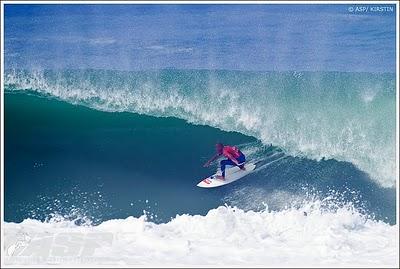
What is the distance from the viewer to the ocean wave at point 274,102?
21.6ft

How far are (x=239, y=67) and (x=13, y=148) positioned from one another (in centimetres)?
245

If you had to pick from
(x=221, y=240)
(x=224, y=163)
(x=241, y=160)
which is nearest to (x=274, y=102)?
(x=241, y=160)

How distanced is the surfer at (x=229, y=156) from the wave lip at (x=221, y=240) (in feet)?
1.56

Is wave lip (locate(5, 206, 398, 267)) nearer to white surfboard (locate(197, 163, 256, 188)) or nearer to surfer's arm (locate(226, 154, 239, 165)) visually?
Answer: white surfboard (locate(197, 163, 256, 188))

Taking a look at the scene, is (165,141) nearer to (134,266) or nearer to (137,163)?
(137,163)

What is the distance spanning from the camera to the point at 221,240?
5.99m

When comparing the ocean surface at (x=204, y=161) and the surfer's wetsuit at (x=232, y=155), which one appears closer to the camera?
the ocean surface at (x=204, y=161)

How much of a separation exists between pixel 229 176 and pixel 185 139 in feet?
2.05
